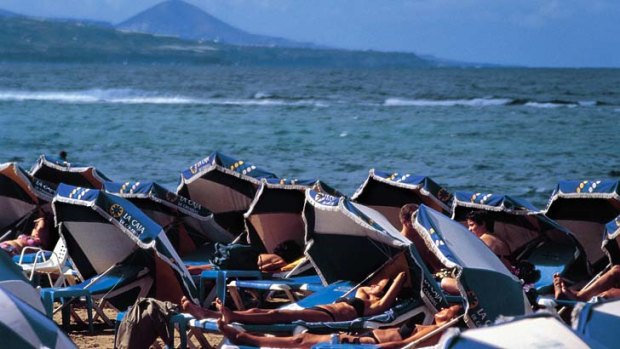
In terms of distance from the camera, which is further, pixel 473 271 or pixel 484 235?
pixel 484 235

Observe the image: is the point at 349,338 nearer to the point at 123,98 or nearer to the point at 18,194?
the point at 18,194

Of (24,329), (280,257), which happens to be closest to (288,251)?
(280,257)

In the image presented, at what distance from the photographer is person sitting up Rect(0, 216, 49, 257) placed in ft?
37.2

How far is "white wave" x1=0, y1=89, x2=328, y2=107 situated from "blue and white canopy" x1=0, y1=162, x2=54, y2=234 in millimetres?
46774

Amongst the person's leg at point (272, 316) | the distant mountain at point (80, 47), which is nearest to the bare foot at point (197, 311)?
the person's leg at point (272, 316)

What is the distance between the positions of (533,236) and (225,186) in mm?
3002

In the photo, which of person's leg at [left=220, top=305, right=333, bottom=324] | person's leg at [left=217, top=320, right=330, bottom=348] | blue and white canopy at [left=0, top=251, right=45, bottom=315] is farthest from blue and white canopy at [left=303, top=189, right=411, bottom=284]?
blue and white canopy at [left=0, top=251, right=45, bottom=315]

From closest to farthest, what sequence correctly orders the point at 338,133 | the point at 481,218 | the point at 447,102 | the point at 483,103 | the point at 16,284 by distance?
the point at 16,284, the point at 481,218, the point at 338,133, the point at 483,103, the point at 447,102

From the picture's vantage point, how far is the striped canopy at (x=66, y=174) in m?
12.5

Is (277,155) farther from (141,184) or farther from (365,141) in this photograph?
(141,184)

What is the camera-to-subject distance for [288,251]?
444 inches

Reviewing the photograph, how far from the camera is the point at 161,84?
86.5 meters

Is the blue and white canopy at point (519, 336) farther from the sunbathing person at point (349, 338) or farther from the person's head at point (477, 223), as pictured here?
the person's head at point (477, 223)

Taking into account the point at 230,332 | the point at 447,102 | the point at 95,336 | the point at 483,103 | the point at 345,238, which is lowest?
the point at 447,102
